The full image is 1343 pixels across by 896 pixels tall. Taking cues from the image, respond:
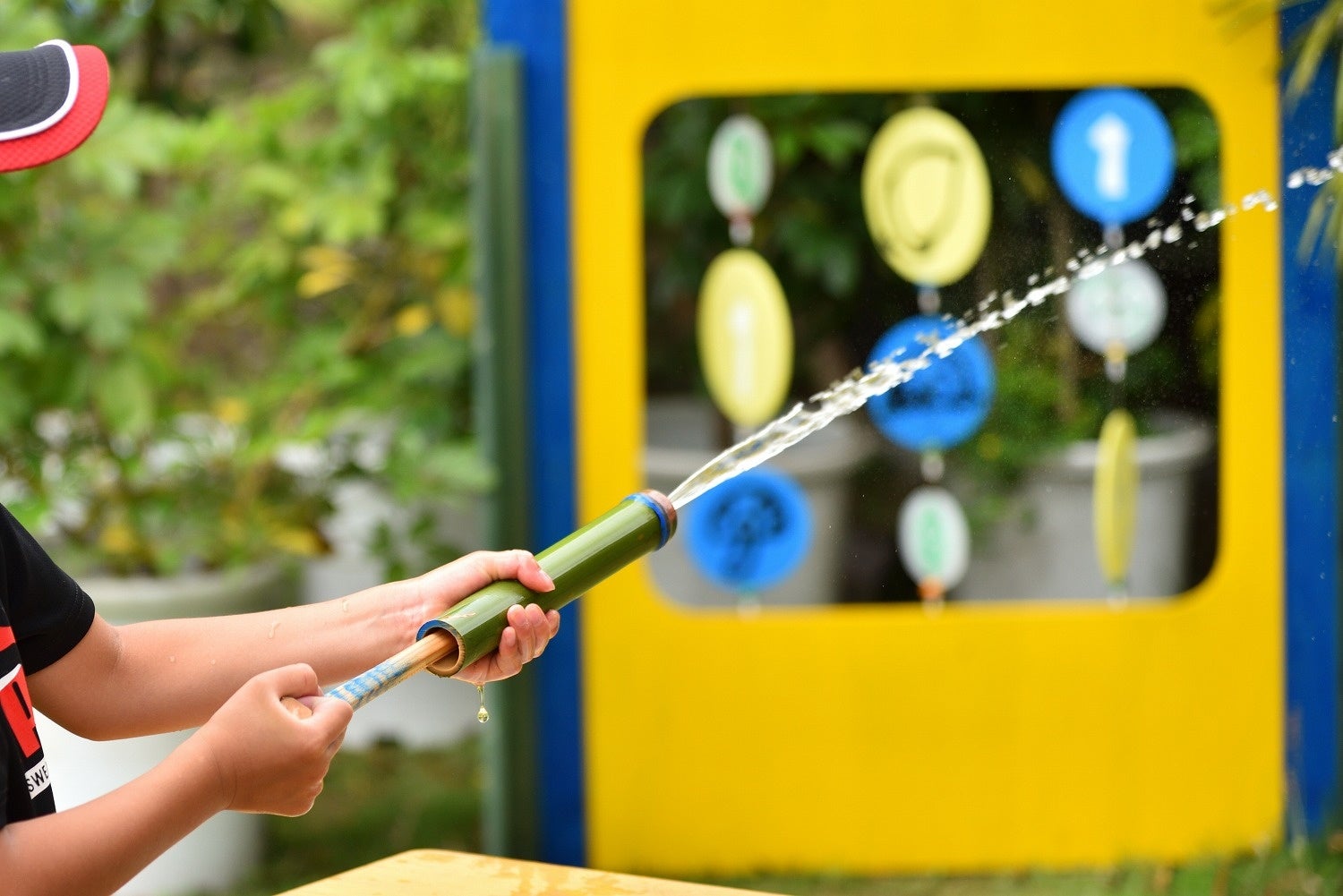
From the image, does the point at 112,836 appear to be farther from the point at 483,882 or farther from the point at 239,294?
the point at 239,294

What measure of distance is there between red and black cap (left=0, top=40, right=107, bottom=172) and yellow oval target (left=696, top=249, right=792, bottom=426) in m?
1.47

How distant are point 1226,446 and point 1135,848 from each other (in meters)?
0.66

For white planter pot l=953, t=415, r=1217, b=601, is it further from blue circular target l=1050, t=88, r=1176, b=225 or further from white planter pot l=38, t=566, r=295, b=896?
white planter pot l=38, t=566, r=295, b=896

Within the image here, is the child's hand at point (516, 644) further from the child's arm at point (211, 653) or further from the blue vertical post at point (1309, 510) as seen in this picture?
the blue vertical post at point (1309, 510)

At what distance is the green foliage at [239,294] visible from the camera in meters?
2.40

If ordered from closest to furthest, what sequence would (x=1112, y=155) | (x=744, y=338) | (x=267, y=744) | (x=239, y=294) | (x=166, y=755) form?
1. (x=267, y=744)
2. (x=166, y=755)
3. (x=1112, y=155)
4. (x=744, y=338)
5. (x=239, y=294)

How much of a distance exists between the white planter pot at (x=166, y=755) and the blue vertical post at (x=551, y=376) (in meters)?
0.50

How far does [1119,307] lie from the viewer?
2385mm

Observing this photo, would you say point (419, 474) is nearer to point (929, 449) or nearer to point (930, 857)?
point (929, 449)

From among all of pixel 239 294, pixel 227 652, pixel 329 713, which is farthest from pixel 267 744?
pixel 239 294

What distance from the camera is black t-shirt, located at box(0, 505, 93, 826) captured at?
102 cm

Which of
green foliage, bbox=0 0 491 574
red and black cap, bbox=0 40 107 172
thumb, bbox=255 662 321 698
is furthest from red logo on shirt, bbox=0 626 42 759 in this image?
green foliage, bbox=0 0 491 574

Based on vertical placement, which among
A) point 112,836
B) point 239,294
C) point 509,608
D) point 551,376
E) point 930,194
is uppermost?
point 930,194

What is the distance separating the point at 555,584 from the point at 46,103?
0.47 metres
